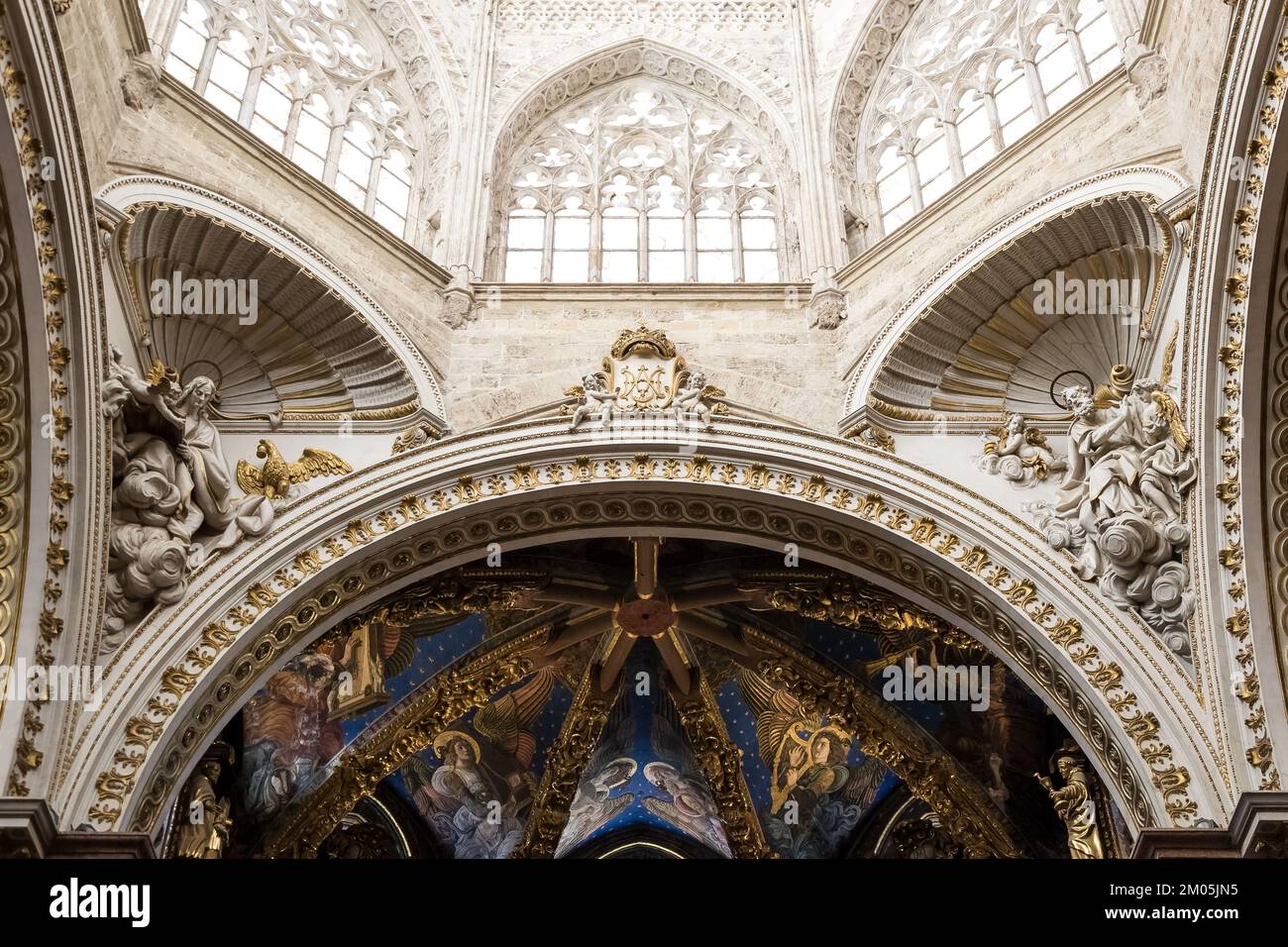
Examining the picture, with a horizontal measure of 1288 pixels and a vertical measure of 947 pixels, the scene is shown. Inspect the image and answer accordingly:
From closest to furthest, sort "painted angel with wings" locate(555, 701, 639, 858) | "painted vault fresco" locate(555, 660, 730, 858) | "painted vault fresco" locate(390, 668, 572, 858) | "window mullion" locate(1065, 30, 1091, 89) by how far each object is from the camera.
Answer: "window mullion" locate(1065, 30, 1091, 89) < "painted vault fresco" locate(390, 668, 572, 858) < "painted vault fresco" locate(555, 660, 730, 858) < "painted angel with wings" locate(555, 701, 639, 858)

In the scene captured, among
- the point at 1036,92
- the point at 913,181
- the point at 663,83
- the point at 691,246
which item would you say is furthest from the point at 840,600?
the point at 663,83

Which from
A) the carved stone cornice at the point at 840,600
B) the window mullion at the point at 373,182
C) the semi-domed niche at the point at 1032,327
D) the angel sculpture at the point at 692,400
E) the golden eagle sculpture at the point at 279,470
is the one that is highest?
the window mullion at the point at 373,182

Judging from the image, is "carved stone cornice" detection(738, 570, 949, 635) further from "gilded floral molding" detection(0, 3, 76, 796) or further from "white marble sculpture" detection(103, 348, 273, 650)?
"gilded floral molding" detection(0, 3, 76, 796)

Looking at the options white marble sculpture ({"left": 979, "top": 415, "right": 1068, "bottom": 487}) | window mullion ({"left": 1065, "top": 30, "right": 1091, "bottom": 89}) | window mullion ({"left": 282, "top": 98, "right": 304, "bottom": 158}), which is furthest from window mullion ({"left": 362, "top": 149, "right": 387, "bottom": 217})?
window mullion ({"left": 1065, "top": 30, "right": 1091, "bottom": 89})

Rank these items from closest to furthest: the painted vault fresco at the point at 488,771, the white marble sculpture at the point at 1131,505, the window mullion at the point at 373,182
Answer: the white marble sculpture at the point at 1131,505 → the window mullion at the point at 373,182 → the painted vault fresco at the point at 488,771

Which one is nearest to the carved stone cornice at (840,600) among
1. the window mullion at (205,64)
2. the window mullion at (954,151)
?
the window mullion at (954,151)

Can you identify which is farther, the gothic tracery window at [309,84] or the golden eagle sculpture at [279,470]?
the gothic tracery window at [309,84]

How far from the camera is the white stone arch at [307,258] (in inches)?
539

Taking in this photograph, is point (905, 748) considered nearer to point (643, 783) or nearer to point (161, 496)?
point (643, 783)

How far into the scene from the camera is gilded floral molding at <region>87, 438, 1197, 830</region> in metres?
11.8

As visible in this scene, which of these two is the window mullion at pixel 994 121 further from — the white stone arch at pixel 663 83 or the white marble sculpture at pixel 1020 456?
the white marble sculpture at pixel 1020 456

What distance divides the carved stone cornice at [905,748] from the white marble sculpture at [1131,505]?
11.1 ft

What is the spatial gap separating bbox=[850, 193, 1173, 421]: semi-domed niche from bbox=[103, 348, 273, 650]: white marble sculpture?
19.0ft
